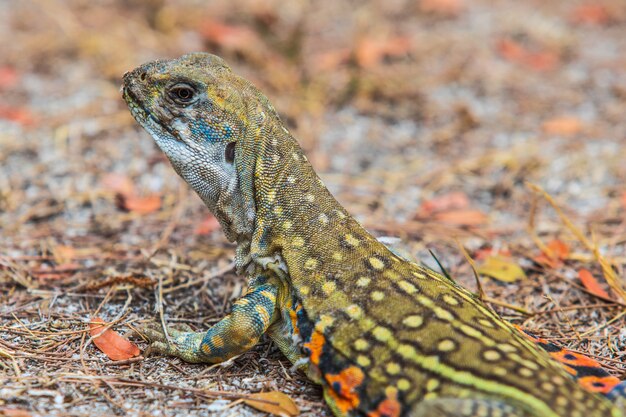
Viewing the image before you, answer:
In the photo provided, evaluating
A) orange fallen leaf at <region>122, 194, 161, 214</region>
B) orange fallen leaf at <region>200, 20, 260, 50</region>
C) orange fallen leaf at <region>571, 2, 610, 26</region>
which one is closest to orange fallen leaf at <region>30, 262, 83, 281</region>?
orange fallen leaf at <region>122, 194, 161, 214</region>

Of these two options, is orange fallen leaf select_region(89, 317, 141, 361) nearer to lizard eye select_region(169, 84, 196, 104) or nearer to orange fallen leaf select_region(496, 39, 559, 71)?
lizard eye select_region(169, 84, 196, 104)

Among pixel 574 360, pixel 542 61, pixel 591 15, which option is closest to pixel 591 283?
pixel 574 360

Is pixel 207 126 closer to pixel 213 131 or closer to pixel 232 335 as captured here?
pixel 213 131

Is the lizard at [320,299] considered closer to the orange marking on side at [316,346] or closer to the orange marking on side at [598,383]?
the orange marking on side at [316,346]

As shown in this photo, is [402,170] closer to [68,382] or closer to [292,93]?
[292,93]

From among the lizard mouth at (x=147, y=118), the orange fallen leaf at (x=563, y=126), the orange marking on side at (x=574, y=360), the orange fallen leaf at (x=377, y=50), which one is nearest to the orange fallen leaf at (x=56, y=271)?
the lizard mouth at (x=147, y=118)

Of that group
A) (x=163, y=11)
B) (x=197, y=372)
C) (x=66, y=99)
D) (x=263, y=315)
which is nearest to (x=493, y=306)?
(x=263, y=315)
